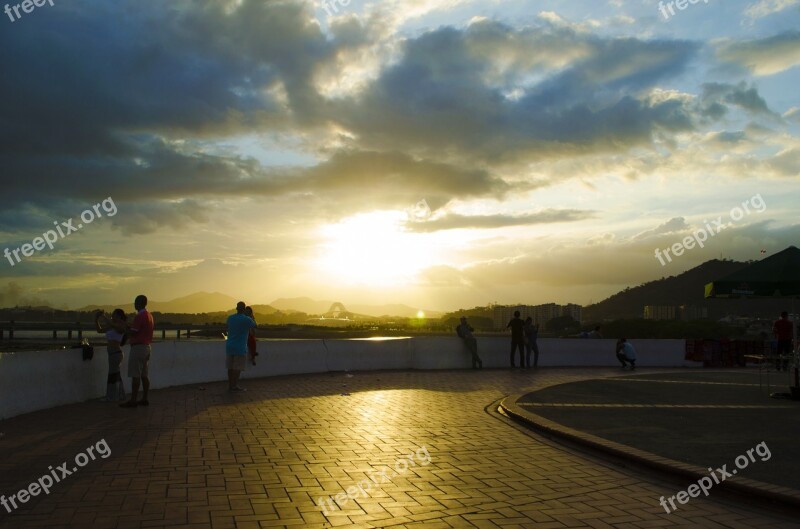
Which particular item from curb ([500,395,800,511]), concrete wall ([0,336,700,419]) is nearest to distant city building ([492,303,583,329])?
concrete wall ([0,336,700,419])

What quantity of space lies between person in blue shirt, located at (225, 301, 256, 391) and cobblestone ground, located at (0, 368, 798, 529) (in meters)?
2.85

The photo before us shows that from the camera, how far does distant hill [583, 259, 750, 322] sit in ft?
481

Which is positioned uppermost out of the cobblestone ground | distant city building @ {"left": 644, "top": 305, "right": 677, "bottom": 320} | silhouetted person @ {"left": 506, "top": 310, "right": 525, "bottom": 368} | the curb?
distant city building @ {"left": 644, "top": 305, "right": 677, "bottom": 320}

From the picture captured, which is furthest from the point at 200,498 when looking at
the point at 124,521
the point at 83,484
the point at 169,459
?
the point at 169,459

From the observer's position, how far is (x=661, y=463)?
782 cm

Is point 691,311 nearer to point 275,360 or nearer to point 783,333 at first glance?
point 783,333

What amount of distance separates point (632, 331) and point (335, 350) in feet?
258

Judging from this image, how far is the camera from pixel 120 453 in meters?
8.45

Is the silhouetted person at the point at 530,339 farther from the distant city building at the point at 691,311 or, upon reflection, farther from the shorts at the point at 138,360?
the distant city building at the point at 691,311

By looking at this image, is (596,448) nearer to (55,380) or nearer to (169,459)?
(169,459)

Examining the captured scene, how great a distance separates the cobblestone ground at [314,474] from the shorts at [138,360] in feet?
2.20

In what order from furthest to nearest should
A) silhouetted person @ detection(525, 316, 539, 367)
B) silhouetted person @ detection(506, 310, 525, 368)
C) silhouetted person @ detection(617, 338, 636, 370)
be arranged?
silhouetted person @ detection(617, 338, 636, 370) → silhouetted person @ detection(525, 316, 539, 367) → silhouetted person @ detection(506, 310, 525, 368)

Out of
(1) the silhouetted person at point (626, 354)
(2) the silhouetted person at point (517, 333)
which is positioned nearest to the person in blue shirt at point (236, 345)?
(2) the silhouetted person at point (517, 333)

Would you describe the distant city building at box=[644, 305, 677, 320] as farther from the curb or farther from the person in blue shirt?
the curb
